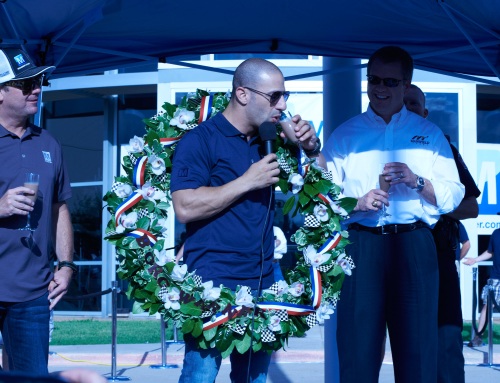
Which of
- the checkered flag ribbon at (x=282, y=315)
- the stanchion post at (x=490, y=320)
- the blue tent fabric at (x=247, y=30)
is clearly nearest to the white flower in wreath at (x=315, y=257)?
the checkered flag ribbon at (x=282, y=315)

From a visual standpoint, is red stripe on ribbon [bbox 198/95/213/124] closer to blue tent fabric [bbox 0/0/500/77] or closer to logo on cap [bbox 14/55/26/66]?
logo on cap [bbox 14/55/26/66]

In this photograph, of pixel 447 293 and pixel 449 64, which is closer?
pixel 447 293

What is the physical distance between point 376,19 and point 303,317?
2.95 m

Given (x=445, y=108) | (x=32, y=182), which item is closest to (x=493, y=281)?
(x=445, y=108)

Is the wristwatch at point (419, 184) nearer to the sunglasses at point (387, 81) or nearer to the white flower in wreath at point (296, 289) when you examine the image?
the sunglasses at point (387, 81)

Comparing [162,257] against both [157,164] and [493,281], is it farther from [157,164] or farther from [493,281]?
[493,281]

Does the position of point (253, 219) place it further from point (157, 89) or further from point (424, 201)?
point (157, 89)

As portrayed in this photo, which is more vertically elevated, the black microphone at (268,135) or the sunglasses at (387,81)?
the sunglasses at (387,81)

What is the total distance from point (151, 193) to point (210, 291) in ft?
3.16

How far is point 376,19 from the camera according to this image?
665 cm

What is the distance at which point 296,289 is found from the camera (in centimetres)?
448

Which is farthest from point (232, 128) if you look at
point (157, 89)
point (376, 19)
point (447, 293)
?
point (157, 89)

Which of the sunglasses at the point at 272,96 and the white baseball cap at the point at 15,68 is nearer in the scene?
the sunglasses at the point at 272,96

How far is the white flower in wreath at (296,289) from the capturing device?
4465 millimetres
